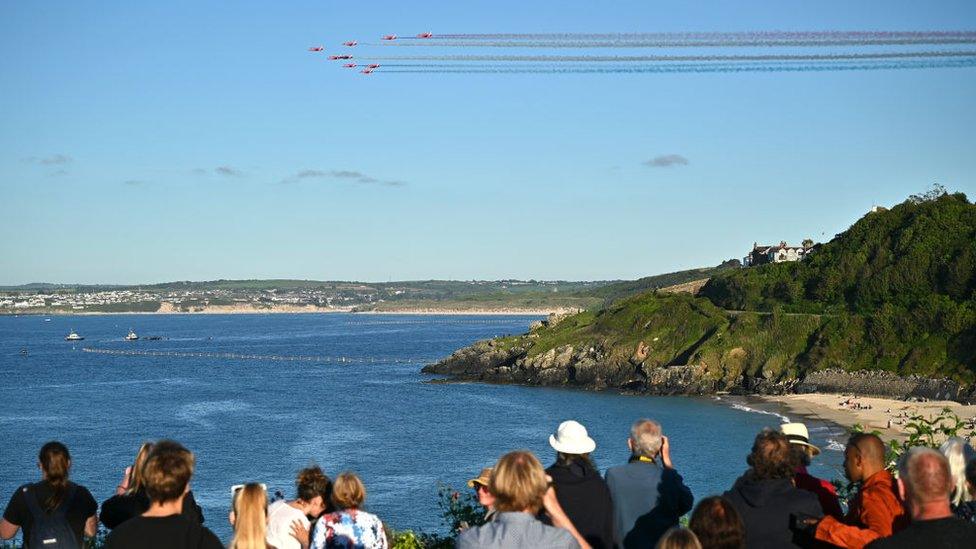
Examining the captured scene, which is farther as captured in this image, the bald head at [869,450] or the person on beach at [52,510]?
the person on beach at [52,510]

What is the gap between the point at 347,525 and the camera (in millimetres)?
7199

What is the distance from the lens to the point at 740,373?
253ft

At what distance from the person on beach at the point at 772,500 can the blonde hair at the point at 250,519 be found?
9.08 feet

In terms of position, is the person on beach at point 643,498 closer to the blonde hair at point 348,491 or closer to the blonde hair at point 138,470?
the blonde hair at point 348,491

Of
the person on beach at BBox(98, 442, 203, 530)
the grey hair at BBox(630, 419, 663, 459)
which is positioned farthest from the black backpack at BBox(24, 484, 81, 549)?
the grey hair at BBox(630, 419, 663, 459)

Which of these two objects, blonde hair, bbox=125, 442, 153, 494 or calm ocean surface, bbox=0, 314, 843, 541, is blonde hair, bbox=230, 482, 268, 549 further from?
calm ocean surface, bbox=0, 314, 843, 541

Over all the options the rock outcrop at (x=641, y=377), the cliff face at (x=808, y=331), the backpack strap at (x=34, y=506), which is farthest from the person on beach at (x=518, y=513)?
the cliff face at (x=808, y=331)

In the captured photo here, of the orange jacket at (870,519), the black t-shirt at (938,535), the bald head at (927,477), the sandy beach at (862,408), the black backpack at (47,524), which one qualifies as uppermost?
the bald head at (927,477)

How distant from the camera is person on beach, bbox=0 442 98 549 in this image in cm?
759

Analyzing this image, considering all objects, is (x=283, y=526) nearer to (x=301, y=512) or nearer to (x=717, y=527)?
(x=301, y=512)

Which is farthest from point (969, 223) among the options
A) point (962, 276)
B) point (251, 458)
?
point (251, 458)

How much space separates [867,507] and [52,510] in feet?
17.2

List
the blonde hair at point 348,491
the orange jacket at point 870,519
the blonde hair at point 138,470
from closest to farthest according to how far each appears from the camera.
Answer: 1. the orange jacket at point 870,519
2. the blonde hair at point 138,470
3. the blonde hair at point 348,491

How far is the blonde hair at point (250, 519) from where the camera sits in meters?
6.29
